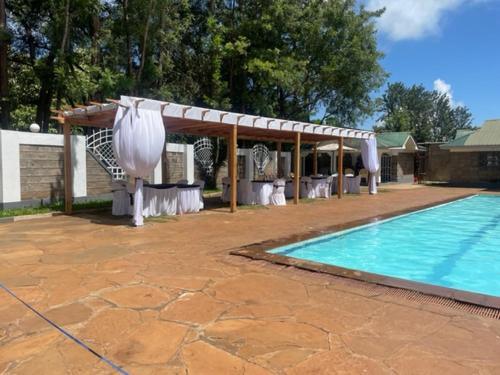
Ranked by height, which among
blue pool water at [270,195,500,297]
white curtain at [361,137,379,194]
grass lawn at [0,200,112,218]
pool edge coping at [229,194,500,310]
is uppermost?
white curtain at [361,137,379,194]

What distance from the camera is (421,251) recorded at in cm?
724

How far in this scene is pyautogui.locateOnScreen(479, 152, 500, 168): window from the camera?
24219mm

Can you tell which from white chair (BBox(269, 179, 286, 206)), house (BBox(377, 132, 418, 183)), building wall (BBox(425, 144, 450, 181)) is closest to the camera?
white chair (BBox(269, 179, 286, 206))

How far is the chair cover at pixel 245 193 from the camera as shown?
12.6 meters

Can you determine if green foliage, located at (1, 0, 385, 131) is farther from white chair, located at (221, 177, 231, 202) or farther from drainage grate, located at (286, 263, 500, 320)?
drainage grate, located at (286, 263, 500, 320)

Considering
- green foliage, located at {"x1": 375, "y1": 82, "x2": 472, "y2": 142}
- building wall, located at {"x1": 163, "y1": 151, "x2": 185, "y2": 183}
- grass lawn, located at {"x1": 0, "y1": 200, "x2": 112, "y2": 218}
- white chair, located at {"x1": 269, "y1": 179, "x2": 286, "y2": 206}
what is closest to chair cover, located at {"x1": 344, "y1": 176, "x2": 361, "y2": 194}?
white chair, located at {"x1": 269, "y1": 179, "x2": 286, "y2": 206}

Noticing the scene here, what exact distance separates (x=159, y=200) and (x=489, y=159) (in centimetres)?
2322

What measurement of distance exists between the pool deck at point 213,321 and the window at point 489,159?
966 inches

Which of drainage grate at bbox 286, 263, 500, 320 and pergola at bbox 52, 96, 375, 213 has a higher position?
pergola at bbox 52, 96, 375, 213

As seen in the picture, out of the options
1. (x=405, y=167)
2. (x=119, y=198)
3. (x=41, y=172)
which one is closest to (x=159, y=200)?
(x=119, y=198)

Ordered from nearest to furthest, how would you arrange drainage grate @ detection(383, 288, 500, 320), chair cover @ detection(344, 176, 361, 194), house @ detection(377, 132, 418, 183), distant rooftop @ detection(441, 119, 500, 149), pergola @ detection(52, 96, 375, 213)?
drainage grate @ detection(383, 288, 500, 320)
pergola @ detection(52, 96, 375, 213)
chair cover @ detection(344, 176, 361, 194)
distant rooftop @ detection(441, 119, 500, 149)
house @ detection(377, 132, 418, 183)

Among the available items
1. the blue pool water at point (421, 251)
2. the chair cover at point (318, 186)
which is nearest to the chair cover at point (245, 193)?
the chair cover at point (318, 186)

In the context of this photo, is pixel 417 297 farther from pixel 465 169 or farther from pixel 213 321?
pixel 465 169

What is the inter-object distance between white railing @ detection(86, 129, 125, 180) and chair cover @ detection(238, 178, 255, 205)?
12.6 feet
